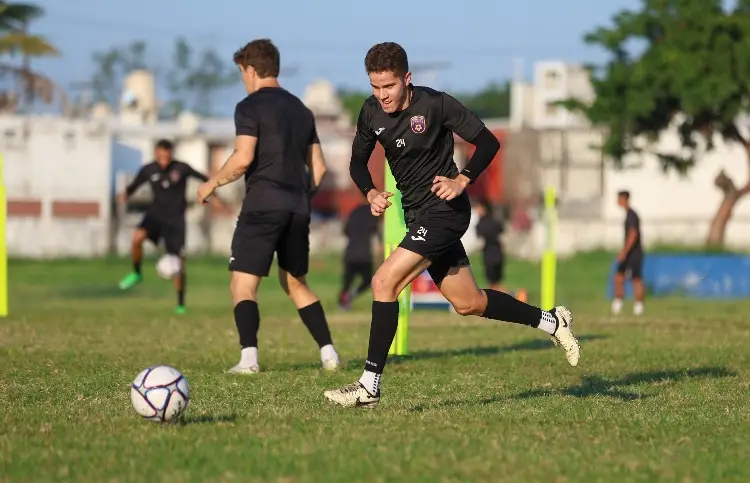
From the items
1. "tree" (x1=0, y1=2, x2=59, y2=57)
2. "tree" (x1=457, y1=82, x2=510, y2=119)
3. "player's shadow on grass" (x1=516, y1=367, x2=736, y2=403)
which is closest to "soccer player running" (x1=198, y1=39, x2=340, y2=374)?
"player's shadow on grass" (x1=516, y1=367, x2=736, y2=403)

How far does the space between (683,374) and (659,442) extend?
3648 mm

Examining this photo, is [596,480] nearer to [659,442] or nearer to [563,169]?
[659,442]

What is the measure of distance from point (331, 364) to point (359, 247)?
13960 mm

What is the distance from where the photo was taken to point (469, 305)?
27.8ft

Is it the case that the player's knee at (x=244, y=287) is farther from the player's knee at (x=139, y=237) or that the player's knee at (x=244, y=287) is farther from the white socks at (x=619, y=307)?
the white socks at (x=619, y=307)

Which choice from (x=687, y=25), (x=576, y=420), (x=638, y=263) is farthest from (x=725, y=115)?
(x=576, y=420)

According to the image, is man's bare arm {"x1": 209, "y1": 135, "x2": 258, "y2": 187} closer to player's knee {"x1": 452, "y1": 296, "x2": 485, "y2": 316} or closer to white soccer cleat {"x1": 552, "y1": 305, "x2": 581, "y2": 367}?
player's knee {"x1": 452, "y1": 296, "x2": 485, "y2": 316}

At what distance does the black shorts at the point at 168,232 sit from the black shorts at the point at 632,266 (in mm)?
7349

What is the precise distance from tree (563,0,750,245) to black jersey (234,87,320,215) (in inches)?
1222

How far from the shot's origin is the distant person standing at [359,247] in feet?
79.5

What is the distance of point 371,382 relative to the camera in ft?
26.1

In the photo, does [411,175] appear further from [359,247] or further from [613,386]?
[359,247]

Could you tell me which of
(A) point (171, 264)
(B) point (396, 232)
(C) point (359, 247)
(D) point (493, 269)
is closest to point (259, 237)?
(B) point (396, 232)

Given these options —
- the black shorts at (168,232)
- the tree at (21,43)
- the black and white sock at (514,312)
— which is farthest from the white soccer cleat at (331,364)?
the tree at (21,43)
